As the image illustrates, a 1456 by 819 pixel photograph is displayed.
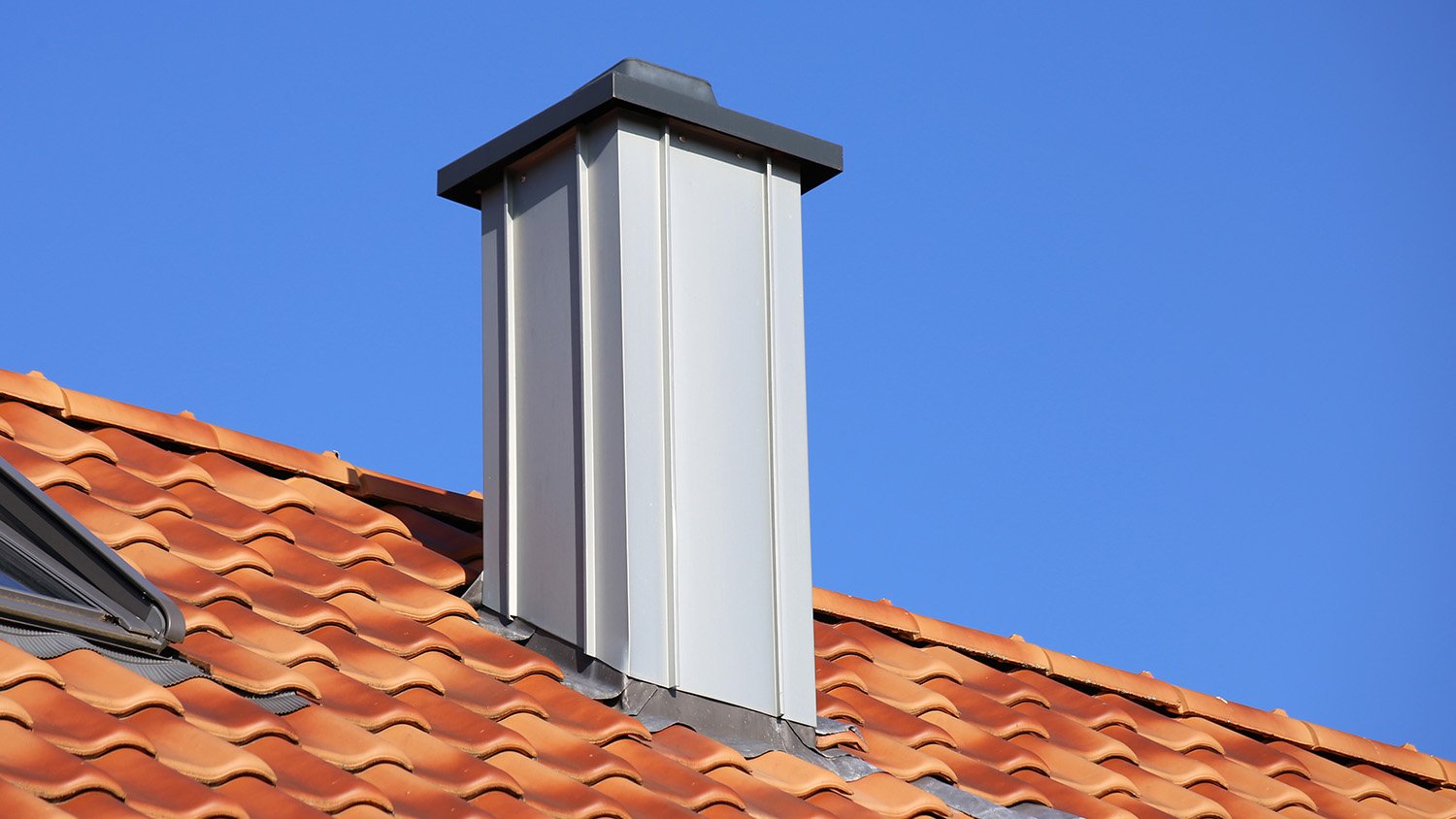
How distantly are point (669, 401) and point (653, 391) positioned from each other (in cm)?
5

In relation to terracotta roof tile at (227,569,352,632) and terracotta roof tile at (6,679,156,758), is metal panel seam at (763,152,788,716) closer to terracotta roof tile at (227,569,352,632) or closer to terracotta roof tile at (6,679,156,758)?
terracotta roof tile at (227,569,352,632)

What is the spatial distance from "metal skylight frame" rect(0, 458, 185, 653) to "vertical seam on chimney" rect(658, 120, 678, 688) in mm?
1318

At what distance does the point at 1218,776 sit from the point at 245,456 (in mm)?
3375

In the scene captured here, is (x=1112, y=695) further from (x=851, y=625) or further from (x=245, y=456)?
(x=245, y=456)

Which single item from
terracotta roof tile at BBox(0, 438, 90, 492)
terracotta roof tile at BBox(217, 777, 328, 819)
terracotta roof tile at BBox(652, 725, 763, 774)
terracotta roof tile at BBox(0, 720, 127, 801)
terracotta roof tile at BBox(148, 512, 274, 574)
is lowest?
terracotta roof tile at BBox(0, 720, 127, 801)

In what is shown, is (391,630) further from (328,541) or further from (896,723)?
(896,723)

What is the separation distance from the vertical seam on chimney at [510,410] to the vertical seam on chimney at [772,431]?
743mm

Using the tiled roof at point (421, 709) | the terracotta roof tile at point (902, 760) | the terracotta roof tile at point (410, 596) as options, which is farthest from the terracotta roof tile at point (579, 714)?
the terracotta roof tile at point (902, 760)

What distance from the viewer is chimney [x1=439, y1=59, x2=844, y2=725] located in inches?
191

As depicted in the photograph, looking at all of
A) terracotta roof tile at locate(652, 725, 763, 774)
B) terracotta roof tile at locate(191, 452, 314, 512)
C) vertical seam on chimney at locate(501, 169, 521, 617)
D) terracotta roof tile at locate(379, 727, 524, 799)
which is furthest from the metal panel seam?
terracotta roof tile at locate(191, 452, 314, 512)

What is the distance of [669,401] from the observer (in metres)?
4.95

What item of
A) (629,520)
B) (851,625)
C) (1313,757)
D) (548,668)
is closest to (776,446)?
(629,520)

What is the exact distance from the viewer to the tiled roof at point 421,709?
3588 mm

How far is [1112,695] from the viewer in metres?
6.58
